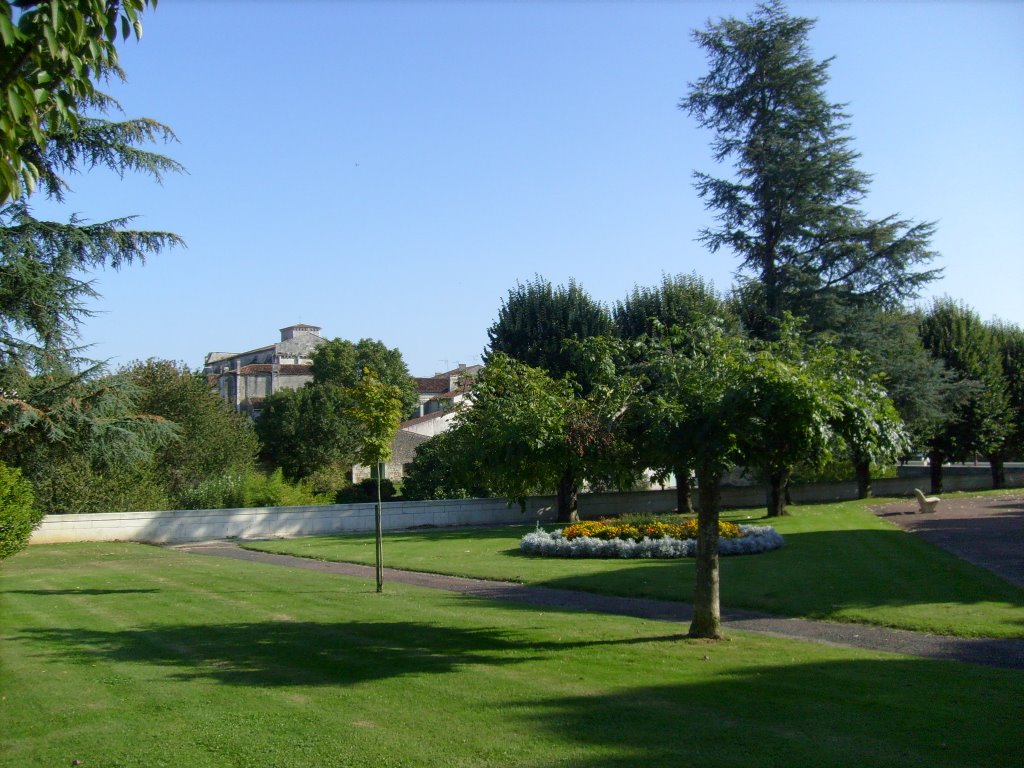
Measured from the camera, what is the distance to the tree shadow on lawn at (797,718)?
6.09m

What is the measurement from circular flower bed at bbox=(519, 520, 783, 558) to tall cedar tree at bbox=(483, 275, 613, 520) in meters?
14.4

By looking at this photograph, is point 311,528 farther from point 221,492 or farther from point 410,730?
point 410,730

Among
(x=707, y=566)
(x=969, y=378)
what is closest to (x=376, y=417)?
(x=707, y=566)

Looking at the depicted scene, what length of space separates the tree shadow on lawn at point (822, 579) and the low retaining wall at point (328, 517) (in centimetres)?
1439

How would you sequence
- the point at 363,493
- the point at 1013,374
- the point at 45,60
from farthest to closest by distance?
the point at 1013,374 < the point at 363,493 < the point at 45,60

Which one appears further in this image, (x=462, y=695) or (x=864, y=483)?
(x=864, y=483)

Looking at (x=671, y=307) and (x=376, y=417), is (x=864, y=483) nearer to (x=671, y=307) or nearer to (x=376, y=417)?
(x=671, y=307)

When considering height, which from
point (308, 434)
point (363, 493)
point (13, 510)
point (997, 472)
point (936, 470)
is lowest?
point (997, 472)

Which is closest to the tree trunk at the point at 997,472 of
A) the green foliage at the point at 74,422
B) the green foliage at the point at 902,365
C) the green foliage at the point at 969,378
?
the green foliage at the point at 969,378

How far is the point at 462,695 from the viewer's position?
25.9 ft

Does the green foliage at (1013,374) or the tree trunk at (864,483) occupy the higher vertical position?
the green foliage at (1013,374)

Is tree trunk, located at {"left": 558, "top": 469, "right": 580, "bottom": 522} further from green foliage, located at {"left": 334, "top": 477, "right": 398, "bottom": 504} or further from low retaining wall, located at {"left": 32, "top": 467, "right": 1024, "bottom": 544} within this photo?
green foliage, located at {"left": 334, "top": 477, "right": 398, "bottom": 504}

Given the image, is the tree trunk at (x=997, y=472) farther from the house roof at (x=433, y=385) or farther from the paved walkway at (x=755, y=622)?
the house roof at (x=433, y=385)

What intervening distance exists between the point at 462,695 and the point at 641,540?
14590 mm
